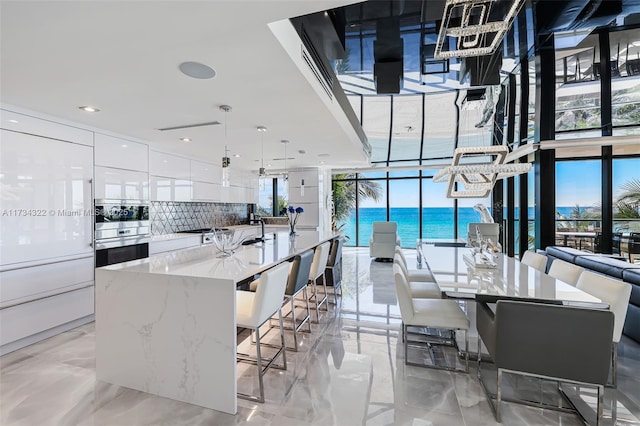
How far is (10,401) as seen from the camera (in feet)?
6.53

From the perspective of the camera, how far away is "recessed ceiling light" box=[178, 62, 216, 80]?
1991 millimetres

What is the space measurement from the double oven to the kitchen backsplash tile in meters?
0.58

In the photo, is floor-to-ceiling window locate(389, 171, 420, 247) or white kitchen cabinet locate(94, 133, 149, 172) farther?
floor-to-ceiling window locate(389, 171, 420, 247)

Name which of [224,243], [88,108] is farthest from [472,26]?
[88,108]

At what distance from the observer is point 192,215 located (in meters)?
6.09

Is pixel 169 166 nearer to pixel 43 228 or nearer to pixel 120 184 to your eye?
pixel 120 184

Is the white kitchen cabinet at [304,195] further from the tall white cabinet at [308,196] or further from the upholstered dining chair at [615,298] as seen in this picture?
the upholstered dining chair at [615,298]

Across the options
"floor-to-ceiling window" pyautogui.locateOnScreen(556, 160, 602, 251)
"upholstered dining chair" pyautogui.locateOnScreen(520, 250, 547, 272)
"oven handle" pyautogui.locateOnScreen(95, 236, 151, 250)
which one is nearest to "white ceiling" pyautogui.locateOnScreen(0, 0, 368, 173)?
"oven handle" pyautogui.locateOnScreen(95, 236, 151, 250)

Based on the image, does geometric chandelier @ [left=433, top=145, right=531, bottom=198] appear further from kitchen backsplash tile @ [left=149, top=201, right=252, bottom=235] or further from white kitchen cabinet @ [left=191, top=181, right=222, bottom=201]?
kitchen backsplash tile @ [left=149, top=201, right=252, bottom=235]

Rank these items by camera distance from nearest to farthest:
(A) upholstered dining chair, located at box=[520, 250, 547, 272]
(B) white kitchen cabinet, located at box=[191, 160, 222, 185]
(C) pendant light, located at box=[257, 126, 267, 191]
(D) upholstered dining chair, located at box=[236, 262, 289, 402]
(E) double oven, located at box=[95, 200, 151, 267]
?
1. (D) upholstered dining chair, located at box=[236, 262, 289, 402]
2. (A) upholstered dining chair, located at box=[520, 250, 547, 272]
3. (E) double oven, located at box=[95, 200, 151, 267]
4. (C) pendant light, located at box=[257, 126, 267, 191]
5. (B) white kitchen cabinet, located at box=[191, 160, 222, 185]

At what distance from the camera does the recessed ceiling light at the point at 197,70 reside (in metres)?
1.99

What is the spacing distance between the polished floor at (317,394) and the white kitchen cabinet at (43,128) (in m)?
2.17

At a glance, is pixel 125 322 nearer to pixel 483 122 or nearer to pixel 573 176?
pixel 573 176

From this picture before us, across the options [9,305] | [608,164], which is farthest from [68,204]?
[608,164]
